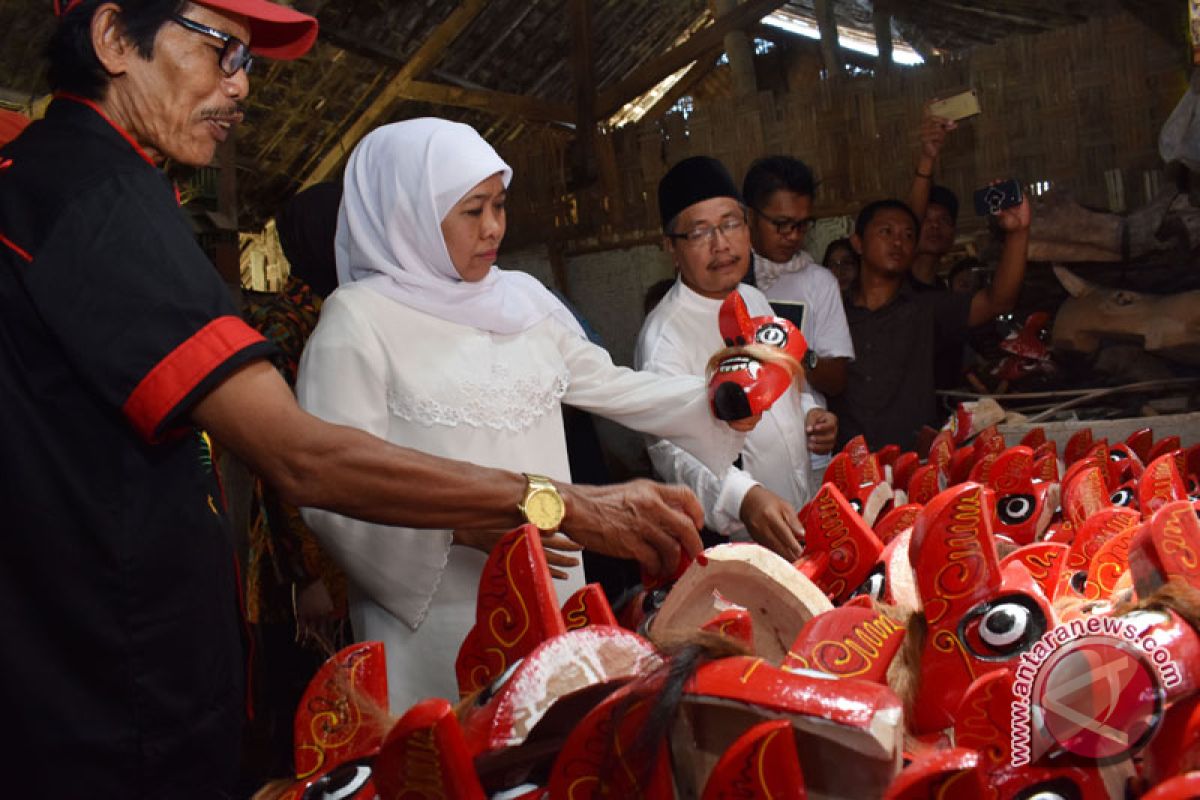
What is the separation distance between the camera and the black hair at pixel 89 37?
1325mm

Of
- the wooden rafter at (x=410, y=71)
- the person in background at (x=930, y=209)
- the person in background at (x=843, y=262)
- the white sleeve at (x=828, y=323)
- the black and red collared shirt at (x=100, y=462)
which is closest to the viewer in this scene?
the black and red collared shirt at (x=100, y=462)

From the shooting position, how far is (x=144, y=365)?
116cm

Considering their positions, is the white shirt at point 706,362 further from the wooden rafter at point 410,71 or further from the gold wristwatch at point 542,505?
the wooden rafter at point 410,71

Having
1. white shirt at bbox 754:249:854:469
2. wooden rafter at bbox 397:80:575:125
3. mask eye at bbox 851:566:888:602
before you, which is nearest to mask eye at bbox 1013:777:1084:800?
mask eye at bbox 851:566:888:602

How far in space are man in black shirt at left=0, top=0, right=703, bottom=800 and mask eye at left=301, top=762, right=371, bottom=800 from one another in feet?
1.55

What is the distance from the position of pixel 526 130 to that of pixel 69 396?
710 cm

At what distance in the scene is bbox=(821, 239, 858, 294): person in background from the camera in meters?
4.56

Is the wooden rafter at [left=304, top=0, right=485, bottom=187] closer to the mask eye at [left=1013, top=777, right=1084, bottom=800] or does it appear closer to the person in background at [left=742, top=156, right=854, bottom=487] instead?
the person in background at [left=742, top=156, right=854, bottom=487]

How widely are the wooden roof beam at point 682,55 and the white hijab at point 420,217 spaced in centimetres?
454

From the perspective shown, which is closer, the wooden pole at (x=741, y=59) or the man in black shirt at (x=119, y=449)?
the man in black shirt at (x=119, y=449)

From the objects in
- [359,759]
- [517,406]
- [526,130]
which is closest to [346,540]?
[517,406]

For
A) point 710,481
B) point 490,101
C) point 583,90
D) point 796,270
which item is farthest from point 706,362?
point 490,101

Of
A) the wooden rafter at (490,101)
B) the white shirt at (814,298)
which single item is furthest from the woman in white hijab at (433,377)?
the wooden rafter at (490,101)

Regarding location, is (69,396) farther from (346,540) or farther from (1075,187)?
(1075,187)
